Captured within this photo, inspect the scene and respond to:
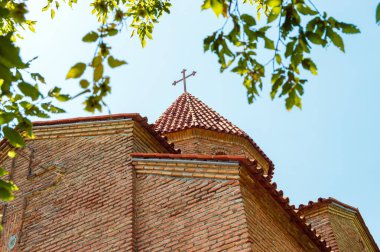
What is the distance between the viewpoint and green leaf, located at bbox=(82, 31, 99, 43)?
11.1ft

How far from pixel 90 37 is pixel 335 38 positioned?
1.74 m

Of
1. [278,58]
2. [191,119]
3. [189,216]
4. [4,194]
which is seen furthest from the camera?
[191,119]

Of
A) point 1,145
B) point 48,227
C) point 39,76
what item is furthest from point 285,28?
point 1,145

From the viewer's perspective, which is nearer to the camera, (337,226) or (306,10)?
(306,10)

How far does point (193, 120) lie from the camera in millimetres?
13188

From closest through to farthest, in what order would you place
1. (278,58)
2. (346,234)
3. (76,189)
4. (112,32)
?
(112,32), (278,58), (76,189), (346,234)

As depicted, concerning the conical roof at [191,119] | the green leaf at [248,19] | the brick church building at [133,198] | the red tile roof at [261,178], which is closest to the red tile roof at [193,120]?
the conical roof at [191,119]

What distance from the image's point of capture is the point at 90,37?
3408 mm

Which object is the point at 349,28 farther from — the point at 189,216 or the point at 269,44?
the point at 189,216

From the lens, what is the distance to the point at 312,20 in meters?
3.79

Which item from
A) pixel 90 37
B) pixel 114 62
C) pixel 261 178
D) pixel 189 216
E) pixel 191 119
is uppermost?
pixel 191 119

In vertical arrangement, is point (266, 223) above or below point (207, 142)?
below

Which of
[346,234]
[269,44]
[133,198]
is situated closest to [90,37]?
[269,44]

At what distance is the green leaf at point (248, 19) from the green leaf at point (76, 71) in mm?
1326
